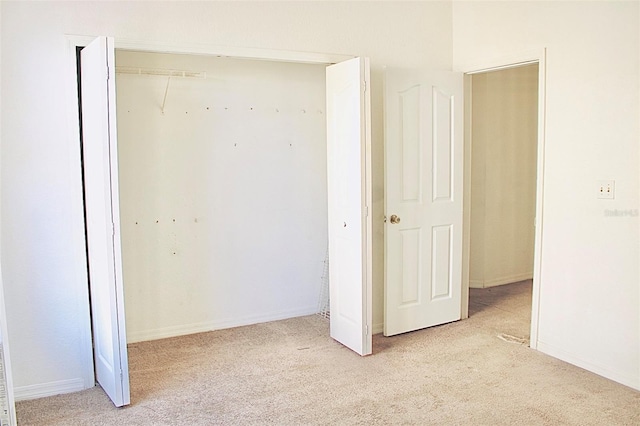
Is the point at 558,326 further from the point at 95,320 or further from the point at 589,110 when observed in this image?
the point at 95,320

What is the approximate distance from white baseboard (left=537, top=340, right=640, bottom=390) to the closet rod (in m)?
3.21

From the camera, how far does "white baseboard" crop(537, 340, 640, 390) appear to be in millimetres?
3324

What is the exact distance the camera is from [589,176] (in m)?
→ 3.52

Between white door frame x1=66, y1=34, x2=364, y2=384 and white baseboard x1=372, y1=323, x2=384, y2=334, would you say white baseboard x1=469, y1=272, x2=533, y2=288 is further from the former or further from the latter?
white door frame x1=66, y1=34, x2=364, y2=384

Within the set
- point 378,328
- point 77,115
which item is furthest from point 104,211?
point 378,328

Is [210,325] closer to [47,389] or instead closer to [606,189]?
[47,389]

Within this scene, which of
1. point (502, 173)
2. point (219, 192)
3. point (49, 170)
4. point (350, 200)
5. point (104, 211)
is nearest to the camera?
point (104, 211)

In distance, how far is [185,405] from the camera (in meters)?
3.15

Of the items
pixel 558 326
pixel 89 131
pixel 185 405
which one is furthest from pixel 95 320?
pixel 558 326

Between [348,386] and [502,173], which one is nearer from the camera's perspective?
[348,386]

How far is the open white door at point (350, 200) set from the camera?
373cm

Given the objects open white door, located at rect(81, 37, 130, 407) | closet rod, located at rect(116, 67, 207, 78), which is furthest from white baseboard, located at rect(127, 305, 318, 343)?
closet rod, located at rect(116, 67, 207, 78)

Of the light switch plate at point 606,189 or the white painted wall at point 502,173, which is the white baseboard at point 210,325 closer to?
the white painted wall at point 502,173

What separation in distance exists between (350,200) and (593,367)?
1.89m
